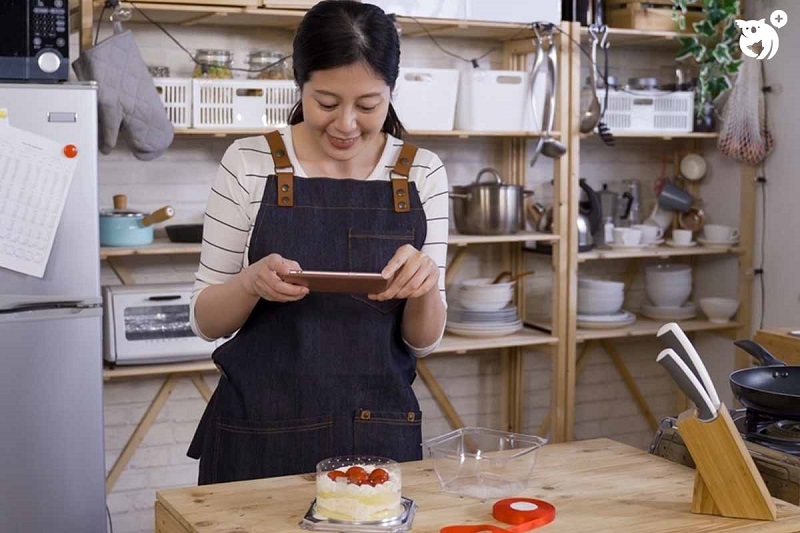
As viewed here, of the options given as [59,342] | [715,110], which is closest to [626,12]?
[715,110]

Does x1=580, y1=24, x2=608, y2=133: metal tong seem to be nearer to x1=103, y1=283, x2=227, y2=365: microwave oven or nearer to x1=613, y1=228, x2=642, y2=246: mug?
x1=613, y1=228, x2=642, y2=246: mug

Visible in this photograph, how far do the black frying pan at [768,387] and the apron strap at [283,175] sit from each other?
3.03 ft

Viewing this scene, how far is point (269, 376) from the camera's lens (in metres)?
2.05

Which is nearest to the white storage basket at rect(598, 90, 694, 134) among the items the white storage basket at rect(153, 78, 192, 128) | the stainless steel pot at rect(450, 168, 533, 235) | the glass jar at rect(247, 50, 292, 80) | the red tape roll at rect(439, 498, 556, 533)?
the stainless steel pot at rect(450, 168, 533, 235)

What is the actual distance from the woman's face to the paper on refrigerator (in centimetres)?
131

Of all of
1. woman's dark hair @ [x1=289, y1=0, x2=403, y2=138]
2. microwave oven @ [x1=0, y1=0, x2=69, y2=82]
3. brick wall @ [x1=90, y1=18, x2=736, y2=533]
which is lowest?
brick wall @ [x1=90, y1=18, x2=736, y2=533]

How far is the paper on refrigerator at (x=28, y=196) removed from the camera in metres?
3.01

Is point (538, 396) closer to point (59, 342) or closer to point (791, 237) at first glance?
point (791, 237)

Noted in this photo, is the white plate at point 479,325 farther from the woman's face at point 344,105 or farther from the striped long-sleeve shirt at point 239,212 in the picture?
the woman's face at point 344,105

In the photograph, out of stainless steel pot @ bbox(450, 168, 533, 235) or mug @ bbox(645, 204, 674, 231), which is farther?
mug @ bbox(645, 204, 674, 231)

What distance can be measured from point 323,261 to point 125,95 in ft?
5.21

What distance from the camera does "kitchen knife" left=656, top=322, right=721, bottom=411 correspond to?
170cm

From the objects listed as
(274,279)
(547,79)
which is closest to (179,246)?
(547,79)

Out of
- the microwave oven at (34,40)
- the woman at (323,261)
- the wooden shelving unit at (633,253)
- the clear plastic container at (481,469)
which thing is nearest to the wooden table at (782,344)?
the wooden shelving unit at (633,253)
